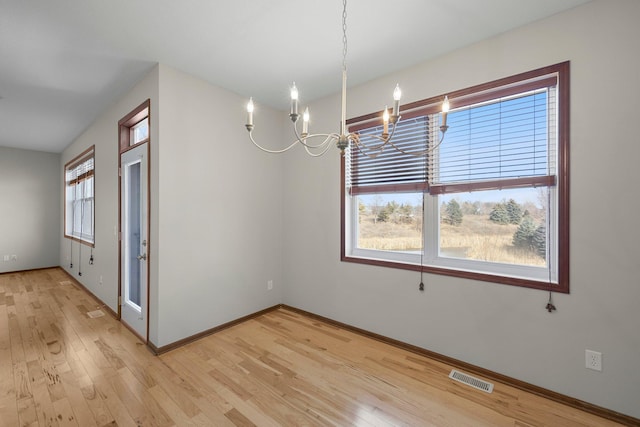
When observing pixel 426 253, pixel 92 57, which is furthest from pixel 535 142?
pixel 92 57

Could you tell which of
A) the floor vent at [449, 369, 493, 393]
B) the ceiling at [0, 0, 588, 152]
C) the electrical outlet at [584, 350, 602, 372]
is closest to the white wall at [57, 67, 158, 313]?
the ceiling at [0, 0, 588, 152]

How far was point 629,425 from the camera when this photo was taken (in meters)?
1.69

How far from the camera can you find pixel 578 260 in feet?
6.07

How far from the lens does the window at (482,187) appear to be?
1.98m

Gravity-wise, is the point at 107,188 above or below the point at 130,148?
below

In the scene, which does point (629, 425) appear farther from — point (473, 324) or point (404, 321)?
point (404, 321)

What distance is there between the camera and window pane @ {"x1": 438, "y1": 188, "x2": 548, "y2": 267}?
2.07 meters

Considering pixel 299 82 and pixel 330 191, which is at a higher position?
pixel 299 82

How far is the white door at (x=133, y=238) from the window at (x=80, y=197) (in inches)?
68.2

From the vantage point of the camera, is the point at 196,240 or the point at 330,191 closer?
the point at 196,240

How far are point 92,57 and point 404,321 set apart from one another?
12.3ft

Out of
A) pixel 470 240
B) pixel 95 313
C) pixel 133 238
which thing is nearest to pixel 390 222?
pixel 470 240

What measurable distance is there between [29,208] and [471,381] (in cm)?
864

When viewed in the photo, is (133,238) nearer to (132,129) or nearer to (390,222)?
(132,129)
